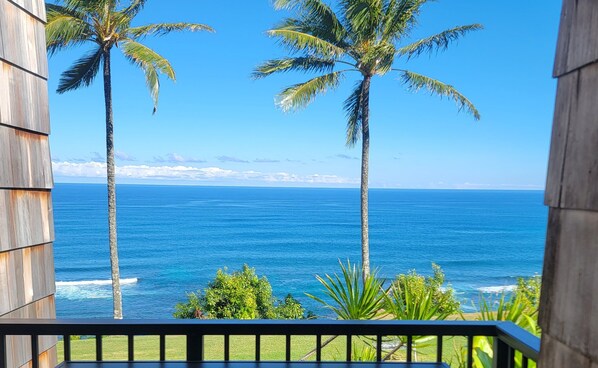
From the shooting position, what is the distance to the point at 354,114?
32.4 ft

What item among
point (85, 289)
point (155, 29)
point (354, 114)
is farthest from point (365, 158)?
point (85, 289)

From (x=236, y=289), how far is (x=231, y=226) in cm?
2687

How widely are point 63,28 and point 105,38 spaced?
961 mm

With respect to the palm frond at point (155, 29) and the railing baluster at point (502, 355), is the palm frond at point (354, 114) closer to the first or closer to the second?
the palm frond at point (155, 29)

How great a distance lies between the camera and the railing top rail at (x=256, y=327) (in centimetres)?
136

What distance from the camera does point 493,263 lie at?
2570 cm

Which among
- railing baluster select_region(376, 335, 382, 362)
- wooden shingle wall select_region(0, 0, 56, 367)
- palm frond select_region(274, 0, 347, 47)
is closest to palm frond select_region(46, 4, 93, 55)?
palm frond select_region(274, 0, 347, 47)

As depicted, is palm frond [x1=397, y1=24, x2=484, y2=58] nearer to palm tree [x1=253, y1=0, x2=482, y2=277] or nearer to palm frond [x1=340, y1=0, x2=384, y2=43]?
palm tree [x1=253, y1=0, x2=482, y2=277]

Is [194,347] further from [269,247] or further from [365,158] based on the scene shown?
[269,247]

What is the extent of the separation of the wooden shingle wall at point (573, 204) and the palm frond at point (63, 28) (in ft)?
30.3

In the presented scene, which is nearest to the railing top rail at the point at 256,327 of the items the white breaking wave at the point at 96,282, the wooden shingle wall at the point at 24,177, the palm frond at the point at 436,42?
the wooden shingle wall at the point at 24,177

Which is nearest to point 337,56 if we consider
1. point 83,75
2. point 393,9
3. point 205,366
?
point 393,9

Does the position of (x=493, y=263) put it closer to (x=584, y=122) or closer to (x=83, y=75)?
(x=83, y=75)

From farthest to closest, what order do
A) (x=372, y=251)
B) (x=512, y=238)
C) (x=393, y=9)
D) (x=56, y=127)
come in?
(x=56, y=127) → (x=512, y=238) → (x=372, y=251) → (x=393, y=9)
